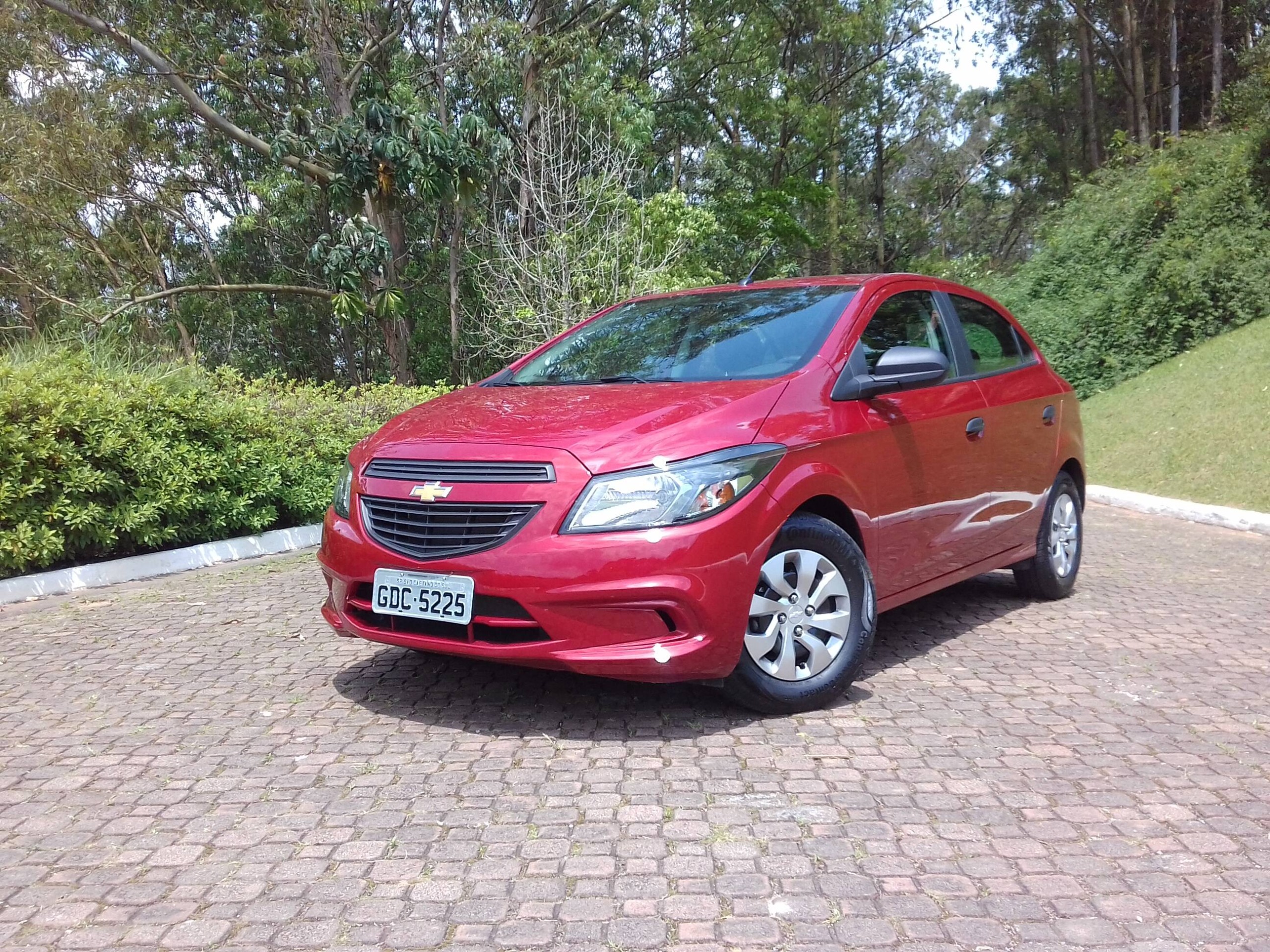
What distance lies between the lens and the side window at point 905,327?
4742mm

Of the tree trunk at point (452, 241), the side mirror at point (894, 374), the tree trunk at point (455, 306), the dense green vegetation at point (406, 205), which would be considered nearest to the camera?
the side mirror at point (894, 374)

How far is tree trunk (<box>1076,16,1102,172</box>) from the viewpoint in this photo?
33.8 m

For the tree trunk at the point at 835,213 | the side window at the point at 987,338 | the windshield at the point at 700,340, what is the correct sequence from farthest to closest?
the tree trunk at the point at 835,213, the side window at the point at 987,338, the windshield at the point at 700,340

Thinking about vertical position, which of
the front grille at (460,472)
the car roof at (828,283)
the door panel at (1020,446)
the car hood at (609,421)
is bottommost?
the door panel at (1020,446)

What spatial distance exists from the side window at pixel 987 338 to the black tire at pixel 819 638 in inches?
67.5

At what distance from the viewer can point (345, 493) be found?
4387mm

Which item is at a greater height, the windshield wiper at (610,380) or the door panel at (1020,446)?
the windshield wiper at (610,380)

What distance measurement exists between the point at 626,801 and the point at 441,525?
1223mm

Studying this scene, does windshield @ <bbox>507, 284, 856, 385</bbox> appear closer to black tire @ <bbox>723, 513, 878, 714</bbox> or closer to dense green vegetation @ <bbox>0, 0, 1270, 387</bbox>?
black tire @ <bbox>723, 513, 878, 714</bbox>

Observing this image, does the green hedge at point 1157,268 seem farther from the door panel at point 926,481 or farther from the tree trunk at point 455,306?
the door panel at point 926,481

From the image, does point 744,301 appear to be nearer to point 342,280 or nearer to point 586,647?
point 586,647

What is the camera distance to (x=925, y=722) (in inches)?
162

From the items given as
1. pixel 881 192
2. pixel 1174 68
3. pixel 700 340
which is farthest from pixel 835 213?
pixel 700 340

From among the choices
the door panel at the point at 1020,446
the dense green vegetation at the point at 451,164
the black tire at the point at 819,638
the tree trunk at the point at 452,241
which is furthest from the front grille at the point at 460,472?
the tree trunk at the point at 452,241
